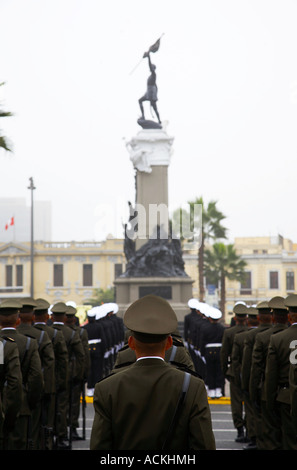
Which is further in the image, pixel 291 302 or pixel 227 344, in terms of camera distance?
pixel 227 344

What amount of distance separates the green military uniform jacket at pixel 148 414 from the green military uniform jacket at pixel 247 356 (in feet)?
19.8

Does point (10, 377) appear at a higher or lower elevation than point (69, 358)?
higher

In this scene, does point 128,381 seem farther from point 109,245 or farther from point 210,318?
point 109,245

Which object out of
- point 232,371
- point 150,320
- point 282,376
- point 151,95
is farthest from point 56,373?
point 151,95

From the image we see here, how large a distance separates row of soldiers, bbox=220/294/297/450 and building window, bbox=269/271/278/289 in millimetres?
61764

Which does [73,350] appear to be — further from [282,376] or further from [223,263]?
[223,263]

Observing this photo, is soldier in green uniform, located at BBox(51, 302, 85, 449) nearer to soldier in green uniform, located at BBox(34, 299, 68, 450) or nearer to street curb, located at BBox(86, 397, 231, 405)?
soldier in green uniform, located at BBox(34, 299, 68, 450)

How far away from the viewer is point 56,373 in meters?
9.55

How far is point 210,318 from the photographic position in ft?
49.5

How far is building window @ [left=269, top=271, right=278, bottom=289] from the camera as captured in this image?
72625mm

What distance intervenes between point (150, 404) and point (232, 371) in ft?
26.5

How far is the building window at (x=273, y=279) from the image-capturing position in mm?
72625

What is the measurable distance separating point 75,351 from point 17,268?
64396 millimetres

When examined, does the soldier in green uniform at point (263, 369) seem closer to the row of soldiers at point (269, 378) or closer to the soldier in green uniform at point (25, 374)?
the row of soldiers at point (269, 378)
